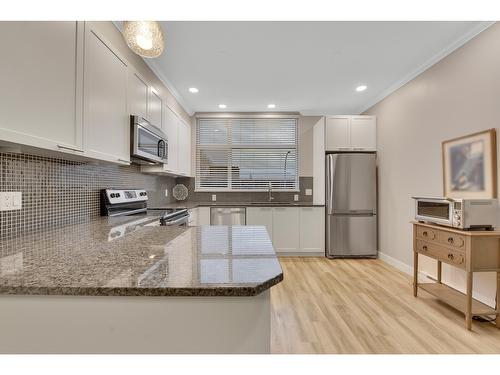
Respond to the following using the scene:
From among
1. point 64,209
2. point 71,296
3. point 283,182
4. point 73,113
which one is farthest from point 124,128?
point 283,182

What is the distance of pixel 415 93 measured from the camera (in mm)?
3146

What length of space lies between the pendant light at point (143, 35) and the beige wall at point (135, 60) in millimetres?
561

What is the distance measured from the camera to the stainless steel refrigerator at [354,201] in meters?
3.96

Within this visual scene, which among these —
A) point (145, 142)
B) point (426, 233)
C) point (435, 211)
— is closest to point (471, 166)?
point (435, 211)

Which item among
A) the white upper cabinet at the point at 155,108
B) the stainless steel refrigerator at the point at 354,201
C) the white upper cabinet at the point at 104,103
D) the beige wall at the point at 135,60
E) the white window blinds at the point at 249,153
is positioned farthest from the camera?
the white window blinds at the point at 249,153

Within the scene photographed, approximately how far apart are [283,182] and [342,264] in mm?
Answer: 1820

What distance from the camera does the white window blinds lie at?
4.83 metres

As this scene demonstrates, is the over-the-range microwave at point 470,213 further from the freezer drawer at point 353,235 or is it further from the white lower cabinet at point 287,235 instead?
the white lower cabinet at point 287,235

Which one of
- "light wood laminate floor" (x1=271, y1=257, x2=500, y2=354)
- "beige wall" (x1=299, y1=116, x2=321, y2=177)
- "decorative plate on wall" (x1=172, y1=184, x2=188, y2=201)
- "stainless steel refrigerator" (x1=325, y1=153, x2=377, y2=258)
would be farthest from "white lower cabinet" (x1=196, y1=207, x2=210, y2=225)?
"stainless steel refrigerator" (x1=325, y1=153, x2=377, y2=258)

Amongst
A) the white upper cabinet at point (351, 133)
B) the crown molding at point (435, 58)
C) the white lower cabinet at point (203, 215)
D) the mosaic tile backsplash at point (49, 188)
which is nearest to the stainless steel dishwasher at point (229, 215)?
the white lower cabinet at point (203, 215)

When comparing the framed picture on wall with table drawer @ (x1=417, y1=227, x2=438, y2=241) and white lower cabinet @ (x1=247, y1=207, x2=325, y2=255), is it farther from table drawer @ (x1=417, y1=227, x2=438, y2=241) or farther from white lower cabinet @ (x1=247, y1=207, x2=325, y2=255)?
white lower cabinet @ (x1=247, y1=207, x2=325, y2=255)

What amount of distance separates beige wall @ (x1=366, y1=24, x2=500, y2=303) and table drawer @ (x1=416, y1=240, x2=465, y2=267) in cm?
38

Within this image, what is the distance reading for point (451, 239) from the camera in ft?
6.97
